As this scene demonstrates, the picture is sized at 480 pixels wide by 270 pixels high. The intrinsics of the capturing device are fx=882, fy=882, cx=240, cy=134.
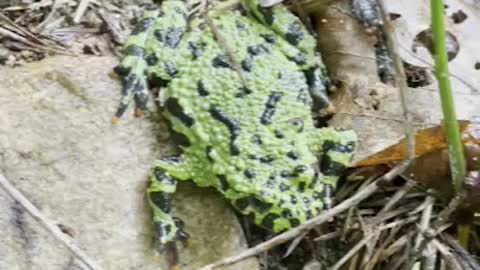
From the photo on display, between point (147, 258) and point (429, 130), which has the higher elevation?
point (429, 130)

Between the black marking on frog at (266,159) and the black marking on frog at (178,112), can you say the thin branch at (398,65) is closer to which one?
the black marking on frog at (266,159)

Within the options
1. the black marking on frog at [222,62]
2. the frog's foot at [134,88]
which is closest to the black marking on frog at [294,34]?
the black marking on frog at [222,62]

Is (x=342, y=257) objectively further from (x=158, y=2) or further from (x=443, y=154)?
(x=158, y=2)

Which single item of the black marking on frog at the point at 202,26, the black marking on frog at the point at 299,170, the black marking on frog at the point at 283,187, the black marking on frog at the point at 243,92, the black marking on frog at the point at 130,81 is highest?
the black marking on frog at the point at 202,26

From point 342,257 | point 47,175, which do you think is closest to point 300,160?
point 342,257

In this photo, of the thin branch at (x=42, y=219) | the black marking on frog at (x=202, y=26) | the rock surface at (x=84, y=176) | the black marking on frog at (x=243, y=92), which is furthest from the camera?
the black marking on frog at (x=202, y=26)

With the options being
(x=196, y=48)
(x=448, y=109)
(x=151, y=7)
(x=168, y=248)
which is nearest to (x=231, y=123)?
(x=196, y=48)
